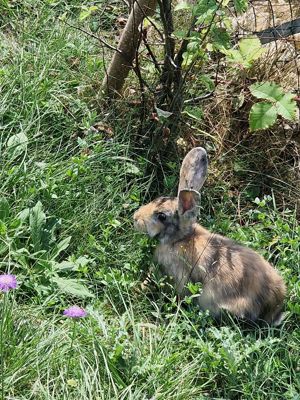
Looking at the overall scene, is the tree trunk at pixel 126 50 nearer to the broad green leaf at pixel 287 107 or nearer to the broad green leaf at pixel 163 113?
the broad green leaf at pixel 163 113

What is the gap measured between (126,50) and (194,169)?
122 centimetres

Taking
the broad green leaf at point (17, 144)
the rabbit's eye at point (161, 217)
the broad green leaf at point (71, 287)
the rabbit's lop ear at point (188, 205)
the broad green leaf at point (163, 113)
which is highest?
the broad green leaf at point (17, 144)

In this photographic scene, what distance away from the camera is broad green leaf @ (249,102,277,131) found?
16.6ft

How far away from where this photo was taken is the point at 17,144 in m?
5.02

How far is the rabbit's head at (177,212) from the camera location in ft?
15.3

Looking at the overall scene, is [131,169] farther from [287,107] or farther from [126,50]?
[287,107]

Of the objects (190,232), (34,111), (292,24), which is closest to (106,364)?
(190,232)

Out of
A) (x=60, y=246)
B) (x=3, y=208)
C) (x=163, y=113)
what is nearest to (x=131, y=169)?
(x=163, y=113)

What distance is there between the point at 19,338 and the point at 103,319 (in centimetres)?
53

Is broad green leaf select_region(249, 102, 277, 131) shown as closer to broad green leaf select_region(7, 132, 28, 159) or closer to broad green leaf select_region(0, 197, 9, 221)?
broad green leaf select_region(7, 132, 28, 159)

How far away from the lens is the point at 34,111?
5.31m

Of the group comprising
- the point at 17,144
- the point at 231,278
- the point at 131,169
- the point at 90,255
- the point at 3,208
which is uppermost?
→ the point at 17,144

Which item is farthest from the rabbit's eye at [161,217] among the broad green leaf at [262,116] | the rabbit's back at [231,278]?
the broad green leaf at [262,116]

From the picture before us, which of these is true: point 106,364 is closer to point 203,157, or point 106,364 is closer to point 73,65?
point 203,157
